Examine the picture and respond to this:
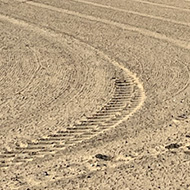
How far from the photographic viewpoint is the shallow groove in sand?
5.78 m

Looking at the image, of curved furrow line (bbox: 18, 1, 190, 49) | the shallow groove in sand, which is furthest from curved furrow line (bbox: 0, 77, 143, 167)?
curved furrow line (bbox: 18, 1, 190, 49)

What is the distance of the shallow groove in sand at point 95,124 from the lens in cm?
578

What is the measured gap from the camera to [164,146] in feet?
19.3

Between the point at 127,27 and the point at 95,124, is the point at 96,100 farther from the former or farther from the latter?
the point at 127,27

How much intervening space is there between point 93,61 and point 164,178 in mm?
3684

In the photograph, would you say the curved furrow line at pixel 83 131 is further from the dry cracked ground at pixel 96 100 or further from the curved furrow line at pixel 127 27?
the curved furrow line at pixel 127 27

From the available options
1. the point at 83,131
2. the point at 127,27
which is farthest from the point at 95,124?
the point at 127,27

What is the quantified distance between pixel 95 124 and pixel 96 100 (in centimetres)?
71

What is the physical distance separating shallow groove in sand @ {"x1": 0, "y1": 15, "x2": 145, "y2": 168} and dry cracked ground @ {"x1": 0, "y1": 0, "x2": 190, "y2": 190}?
0.01 metres

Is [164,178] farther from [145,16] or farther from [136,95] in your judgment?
[145,16]

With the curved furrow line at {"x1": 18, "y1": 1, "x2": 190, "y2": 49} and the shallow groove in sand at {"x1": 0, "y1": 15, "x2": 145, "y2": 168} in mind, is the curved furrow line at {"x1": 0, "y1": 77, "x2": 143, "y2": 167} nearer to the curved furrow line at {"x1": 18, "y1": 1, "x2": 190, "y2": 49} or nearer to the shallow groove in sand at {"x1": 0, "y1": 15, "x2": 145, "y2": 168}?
the shallow groove in sand at {"x1": 0, "y1": 15, "x2": 145, "y2": 168}

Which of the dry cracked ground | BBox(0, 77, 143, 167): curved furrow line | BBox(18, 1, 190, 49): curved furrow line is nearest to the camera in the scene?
the dry cracked ground

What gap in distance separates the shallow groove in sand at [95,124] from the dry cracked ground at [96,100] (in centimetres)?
1

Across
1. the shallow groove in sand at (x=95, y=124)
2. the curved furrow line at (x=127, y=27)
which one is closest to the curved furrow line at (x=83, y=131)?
the shallow groove in sand at (x=95, y=124)
